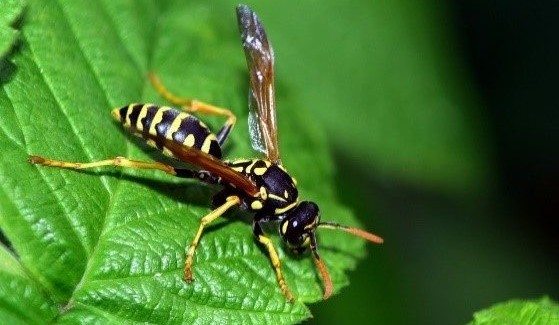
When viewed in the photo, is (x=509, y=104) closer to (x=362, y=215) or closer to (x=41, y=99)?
(x=362, y=215)

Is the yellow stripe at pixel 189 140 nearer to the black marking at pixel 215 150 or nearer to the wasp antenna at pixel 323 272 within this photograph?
the black marking at pixel 215 150

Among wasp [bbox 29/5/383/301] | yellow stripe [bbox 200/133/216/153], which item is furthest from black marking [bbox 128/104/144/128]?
yellow stripe [bbox 200/133/216/153]

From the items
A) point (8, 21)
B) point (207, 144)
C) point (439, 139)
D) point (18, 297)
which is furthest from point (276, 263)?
point (439, 139)

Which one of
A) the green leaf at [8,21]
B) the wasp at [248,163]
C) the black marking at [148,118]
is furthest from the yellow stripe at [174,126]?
the green leaf at [8,21]

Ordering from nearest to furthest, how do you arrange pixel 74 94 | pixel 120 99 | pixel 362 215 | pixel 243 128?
pixel 74 94, pixel 120 99, pixel 243 128, pixel 362 215

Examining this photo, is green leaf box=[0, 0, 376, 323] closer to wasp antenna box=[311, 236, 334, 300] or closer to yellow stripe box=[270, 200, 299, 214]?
wasp antenna box=[311, 236, 334, 300]

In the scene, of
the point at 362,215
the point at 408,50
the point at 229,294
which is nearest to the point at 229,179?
the point at 229,294
